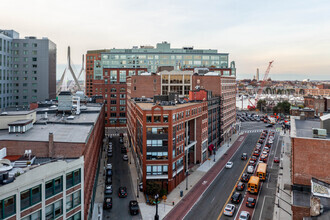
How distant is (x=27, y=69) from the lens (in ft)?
322

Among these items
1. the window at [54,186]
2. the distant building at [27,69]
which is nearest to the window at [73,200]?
the window at [54,186]

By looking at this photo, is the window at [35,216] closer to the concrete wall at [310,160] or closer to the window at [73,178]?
the window at [73,178]

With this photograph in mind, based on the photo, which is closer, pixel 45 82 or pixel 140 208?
pixel 140 208


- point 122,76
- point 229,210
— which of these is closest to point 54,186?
point 229,210

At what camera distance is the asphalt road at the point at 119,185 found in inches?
1730

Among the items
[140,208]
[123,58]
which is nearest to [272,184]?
[140,208]

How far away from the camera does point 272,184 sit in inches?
2249

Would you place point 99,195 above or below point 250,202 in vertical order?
below

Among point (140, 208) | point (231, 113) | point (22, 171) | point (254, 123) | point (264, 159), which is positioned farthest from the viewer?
point (254, 123)

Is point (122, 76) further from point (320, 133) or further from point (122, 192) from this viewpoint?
point (320, 133)

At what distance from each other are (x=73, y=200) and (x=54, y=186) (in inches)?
164

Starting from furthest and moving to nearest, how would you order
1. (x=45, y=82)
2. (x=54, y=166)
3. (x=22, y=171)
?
(x=45, y=82), (x=54, y=166), (x=22, y=171)

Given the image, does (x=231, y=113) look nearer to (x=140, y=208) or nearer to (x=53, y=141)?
(x=140, y=208)

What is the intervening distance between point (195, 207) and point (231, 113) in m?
69.8
